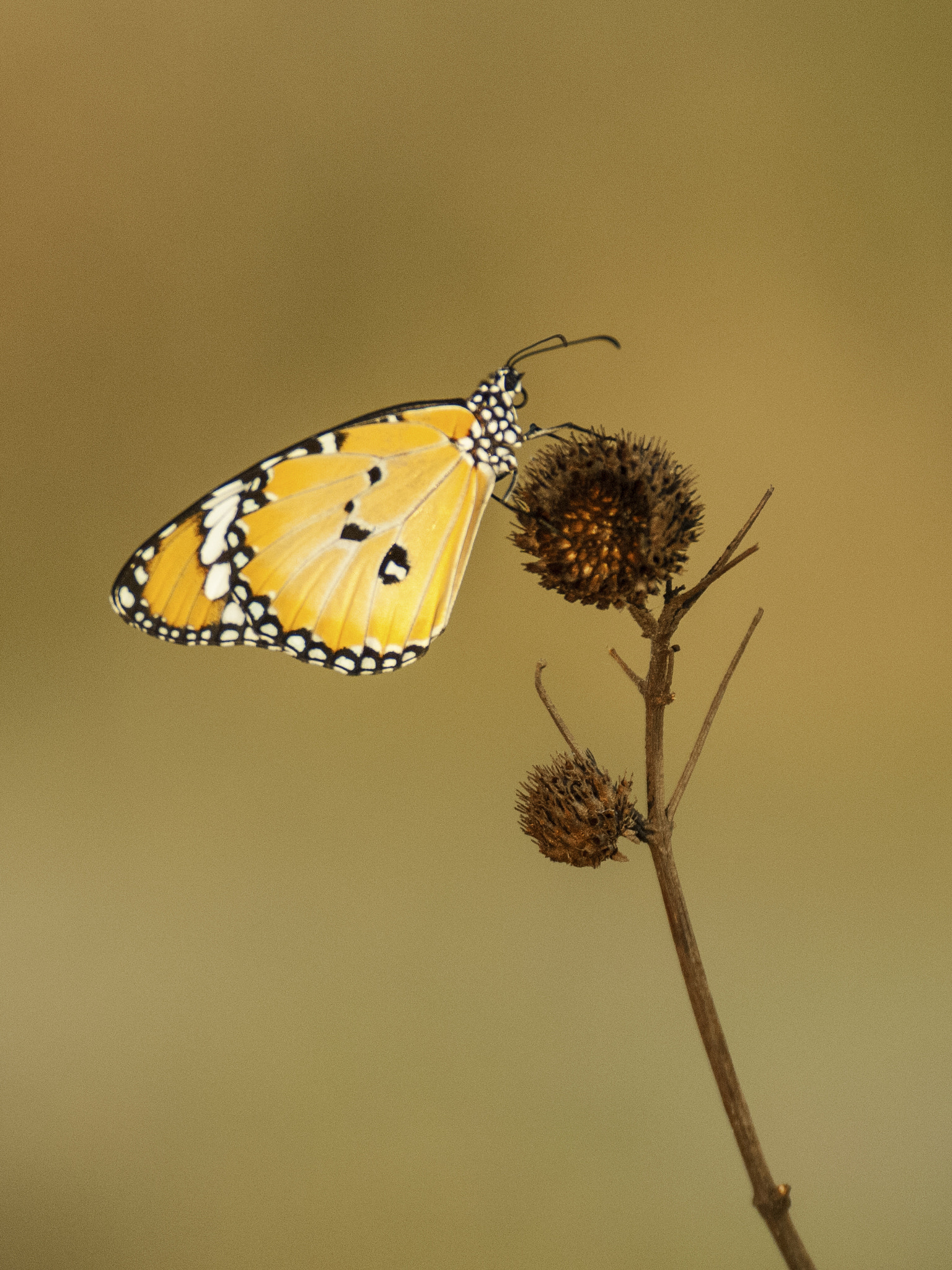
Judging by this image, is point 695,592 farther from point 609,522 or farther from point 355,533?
point 355,533

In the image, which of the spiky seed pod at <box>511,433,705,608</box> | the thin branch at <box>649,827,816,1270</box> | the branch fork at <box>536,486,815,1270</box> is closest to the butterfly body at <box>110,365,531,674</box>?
the spiky seed pod at <box>511,433,705,608</box>

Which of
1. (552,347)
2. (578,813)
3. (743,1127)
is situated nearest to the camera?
(743,1127)

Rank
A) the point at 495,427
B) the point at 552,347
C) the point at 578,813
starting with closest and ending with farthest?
1. the point at 578,813
2. the point at 495,427
3. the point at 552,347

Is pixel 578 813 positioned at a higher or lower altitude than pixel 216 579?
lower

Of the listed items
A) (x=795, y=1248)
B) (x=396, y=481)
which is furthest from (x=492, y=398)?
(x=795, y=1248)

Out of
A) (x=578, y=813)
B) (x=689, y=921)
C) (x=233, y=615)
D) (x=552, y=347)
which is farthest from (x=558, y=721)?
(x=552, y=347)

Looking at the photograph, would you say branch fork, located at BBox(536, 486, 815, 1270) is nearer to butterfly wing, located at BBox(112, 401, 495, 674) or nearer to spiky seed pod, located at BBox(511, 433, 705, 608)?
spiky seed pod, located at BBox(511, 433, 705, 608)

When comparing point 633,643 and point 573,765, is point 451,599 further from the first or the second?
point 633,643

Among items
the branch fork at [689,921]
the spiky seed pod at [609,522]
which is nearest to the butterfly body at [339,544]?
the spiky seed pod at [609,522]
